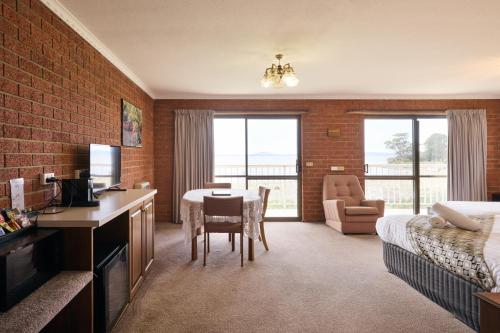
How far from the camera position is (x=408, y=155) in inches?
221

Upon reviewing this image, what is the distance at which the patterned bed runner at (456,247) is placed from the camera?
1851 mm

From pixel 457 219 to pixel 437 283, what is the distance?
576 millimetres

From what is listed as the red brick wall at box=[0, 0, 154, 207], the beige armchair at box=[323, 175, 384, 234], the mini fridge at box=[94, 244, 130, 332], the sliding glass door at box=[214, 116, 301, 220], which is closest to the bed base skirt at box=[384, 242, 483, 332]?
the beige armchair at box=[323, 175, 384, 234]

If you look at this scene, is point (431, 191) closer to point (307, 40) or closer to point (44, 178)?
point (307, 40)

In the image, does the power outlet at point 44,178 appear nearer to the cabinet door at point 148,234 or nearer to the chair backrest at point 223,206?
the cabinet door at point 148,234

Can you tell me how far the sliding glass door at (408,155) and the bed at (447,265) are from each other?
7.86 feet

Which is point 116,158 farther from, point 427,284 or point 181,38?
point 427,284

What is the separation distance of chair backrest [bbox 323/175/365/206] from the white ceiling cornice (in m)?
3.69

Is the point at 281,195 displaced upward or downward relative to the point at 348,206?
upward

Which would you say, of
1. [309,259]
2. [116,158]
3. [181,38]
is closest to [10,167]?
[116,158]

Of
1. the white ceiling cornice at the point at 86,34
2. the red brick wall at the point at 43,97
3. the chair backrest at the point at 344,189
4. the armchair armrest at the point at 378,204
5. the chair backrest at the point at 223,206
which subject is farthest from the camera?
the chair backrest at the point at 344,189

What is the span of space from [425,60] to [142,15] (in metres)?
3.33

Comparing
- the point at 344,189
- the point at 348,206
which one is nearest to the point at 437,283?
the point at 348,206

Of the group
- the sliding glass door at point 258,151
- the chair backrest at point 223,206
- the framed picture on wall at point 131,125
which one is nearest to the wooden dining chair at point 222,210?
the chair backrest at point 223,206
